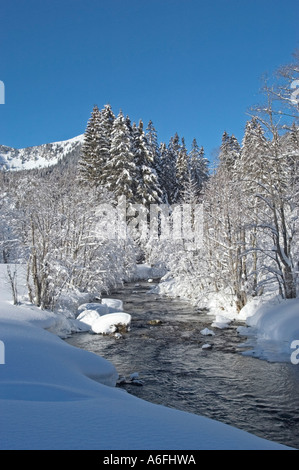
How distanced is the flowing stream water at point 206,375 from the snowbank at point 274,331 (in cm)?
50

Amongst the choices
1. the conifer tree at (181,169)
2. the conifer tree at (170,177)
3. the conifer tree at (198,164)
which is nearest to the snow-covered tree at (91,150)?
the conifer tree at (170,177)

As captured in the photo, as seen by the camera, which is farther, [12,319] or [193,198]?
[193,198]

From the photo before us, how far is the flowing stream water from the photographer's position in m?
6.53

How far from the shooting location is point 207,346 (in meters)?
11.3

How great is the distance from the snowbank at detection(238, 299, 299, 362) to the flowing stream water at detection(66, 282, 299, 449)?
0.50 m

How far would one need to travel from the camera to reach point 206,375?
347 inches

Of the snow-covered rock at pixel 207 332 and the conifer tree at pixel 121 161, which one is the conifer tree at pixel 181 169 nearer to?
the conifer tree at pixel 121 161

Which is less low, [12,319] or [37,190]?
[37,190]

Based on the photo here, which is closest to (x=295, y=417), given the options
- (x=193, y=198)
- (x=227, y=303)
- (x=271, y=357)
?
(x=271, y=357)

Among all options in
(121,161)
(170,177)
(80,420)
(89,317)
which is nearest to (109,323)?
(89,317)

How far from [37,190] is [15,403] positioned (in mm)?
17180

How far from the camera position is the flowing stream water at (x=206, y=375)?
6.53 meters

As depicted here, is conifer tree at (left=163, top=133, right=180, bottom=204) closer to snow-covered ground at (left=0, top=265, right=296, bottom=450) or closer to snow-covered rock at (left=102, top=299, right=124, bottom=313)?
snow-covered rock at (left=102, top=299, right=124, bottom=313)
